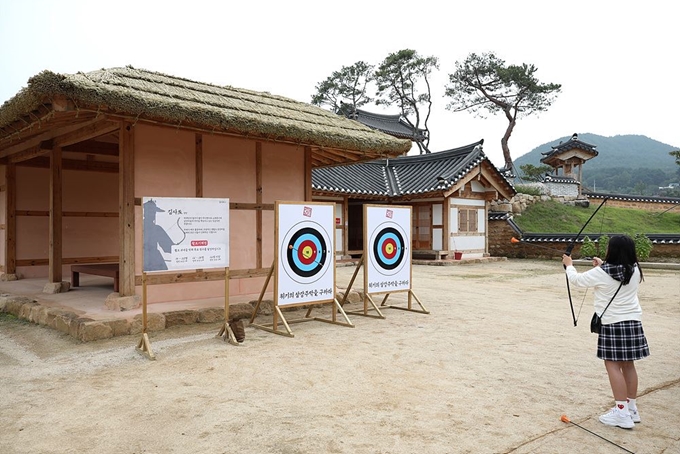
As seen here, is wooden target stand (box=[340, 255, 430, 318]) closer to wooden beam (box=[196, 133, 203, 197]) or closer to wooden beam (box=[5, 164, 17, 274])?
wooden beam (box=[196, 133, 203, 197])

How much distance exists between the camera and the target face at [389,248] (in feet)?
24.3

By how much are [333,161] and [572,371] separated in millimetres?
6262

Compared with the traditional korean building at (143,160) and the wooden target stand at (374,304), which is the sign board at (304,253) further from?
the traditional korean building at (143,160)

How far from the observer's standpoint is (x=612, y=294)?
3381mm

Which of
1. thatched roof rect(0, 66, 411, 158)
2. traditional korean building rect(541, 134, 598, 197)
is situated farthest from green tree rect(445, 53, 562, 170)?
thatched roof rect(0, 66, 411, 158)

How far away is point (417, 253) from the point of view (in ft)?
61.3

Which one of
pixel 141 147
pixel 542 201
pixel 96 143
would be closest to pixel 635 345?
pixel 141 147

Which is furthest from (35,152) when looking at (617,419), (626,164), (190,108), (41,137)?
(626,164)

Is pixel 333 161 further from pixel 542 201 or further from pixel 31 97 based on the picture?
pixel 542 201

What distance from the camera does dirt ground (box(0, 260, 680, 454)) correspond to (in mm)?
3018

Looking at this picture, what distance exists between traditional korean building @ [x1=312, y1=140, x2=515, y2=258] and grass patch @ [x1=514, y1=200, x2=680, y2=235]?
14.4 feet

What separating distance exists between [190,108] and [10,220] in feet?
17.5

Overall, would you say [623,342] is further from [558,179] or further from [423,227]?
[558,179]

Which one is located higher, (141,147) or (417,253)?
(141,147)
